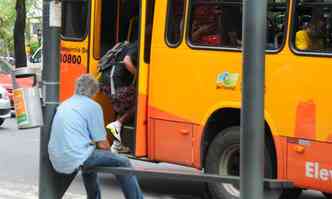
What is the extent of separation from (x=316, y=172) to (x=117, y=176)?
190 centimetres

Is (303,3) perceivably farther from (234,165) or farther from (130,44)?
(130,44)

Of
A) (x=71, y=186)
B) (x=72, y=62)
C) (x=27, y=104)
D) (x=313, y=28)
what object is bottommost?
(x=71, y=186)

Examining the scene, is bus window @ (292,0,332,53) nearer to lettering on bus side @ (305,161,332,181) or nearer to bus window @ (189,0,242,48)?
bus window @ (189,0,242,48)

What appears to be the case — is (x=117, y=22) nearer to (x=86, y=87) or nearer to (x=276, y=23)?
(x=276, y=23)

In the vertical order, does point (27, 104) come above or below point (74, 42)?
below

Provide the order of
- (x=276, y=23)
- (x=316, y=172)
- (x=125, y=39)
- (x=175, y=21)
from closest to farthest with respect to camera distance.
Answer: (x=316, y=172)
(x=276, y=23)
(x=175, y=21)
(x=125, y=39)

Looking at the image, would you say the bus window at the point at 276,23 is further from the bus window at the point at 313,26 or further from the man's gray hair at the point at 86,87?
the man's gray hair at the point at 86,87

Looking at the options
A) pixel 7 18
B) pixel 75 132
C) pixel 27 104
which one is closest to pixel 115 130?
pixel 75 132

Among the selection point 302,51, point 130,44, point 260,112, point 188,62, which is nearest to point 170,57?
point 188,62

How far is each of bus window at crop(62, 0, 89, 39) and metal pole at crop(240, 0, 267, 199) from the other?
21.2ft

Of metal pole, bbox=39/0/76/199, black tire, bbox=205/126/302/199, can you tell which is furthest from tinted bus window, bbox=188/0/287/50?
metal pole, bbox=39/0/76/199

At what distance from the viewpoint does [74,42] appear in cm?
993

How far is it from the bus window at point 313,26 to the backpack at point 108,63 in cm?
274

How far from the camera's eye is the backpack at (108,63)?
927cm
